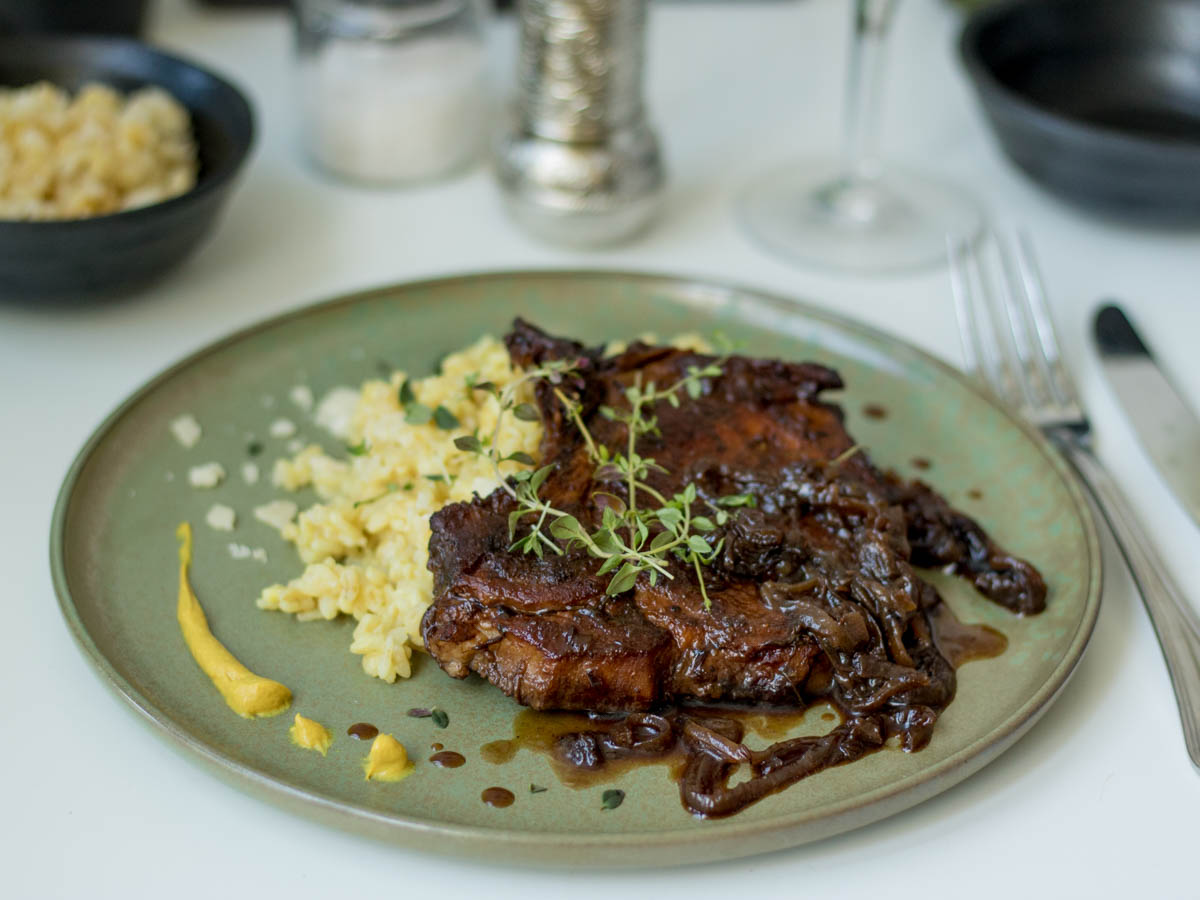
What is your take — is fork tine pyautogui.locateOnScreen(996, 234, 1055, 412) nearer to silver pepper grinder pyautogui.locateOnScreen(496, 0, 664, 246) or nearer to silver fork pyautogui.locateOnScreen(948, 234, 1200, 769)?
silver fork pyautogui.locateOnScreen(948, 234, 1200, 769)

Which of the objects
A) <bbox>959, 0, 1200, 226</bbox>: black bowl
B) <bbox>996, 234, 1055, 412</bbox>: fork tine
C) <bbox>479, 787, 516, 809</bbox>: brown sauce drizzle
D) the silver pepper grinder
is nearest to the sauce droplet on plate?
<bbox>996, 234, 1055, 412</bbox>: fork tine

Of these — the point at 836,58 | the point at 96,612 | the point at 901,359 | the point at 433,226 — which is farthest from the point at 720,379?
the point at 836,58

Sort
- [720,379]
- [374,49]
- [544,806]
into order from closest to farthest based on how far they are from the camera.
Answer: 1. [544,806]
2. [720,379]
3. [374,49]

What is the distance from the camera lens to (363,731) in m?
1.79

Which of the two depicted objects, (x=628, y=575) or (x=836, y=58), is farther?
(x=836, y=58)

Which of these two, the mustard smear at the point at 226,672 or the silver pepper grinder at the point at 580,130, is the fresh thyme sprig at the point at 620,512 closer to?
the mustard smear at the point at 226,672

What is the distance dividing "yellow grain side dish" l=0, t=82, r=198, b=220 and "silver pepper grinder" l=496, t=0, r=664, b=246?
790 millimetres

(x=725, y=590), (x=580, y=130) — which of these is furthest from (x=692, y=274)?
(x=725, y=590)

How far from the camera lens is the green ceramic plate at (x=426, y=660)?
165cm

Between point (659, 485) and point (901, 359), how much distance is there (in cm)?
78

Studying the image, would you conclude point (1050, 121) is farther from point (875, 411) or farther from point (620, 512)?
point (620, 512)

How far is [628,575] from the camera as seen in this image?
1839mm

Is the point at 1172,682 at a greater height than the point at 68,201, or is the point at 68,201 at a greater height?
the point at 68,201

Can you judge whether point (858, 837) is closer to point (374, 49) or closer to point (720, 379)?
point (720, 379)
